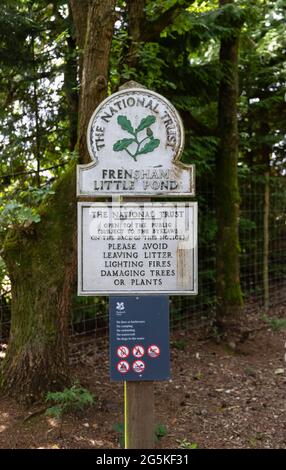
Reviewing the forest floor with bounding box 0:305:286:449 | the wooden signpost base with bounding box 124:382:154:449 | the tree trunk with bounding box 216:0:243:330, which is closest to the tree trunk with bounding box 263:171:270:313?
the forest floor with bounding box 0:305:286:449

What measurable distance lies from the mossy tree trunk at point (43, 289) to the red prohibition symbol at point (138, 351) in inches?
62.4

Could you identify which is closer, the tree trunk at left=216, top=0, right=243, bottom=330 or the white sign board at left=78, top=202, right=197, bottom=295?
the white sign board at left=78, top=202, right=197, bottom=295

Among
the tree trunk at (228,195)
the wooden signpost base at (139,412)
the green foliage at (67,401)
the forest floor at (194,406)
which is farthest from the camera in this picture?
the tree trunk at (228,195)

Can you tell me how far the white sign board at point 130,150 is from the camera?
3.34 m

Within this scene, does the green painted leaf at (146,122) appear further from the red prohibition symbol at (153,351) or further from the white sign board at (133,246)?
the red prohibition symbol at (153,351)

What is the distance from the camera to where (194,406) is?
516 centimetres

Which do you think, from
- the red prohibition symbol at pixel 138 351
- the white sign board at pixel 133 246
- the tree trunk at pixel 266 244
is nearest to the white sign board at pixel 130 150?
the white sign board at pixel 133 246

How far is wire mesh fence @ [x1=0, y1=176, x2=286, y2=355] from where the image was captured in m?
6.98

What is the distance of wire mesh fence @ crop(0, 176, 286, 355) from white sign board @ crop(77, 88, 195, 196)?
11.6 ft

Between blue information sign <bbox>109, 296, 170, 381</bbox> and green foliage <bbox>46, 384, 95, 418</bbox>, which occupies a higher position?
blue information sign <bbox>109, 296, 170, 381</bbox>

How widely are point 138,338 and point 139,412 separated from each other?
0.50 metres

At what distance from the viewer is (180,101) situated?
6793 mm

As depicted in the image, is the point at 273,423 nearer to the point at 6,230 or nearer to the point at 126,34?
the point at 6,230

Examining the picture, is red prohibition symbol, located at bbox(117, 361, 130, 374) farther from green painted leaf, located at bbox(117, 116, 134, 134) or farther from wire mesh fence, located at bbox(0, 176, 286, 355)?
wire mesh fence, located at bbox(0, 176, 286, 355)
